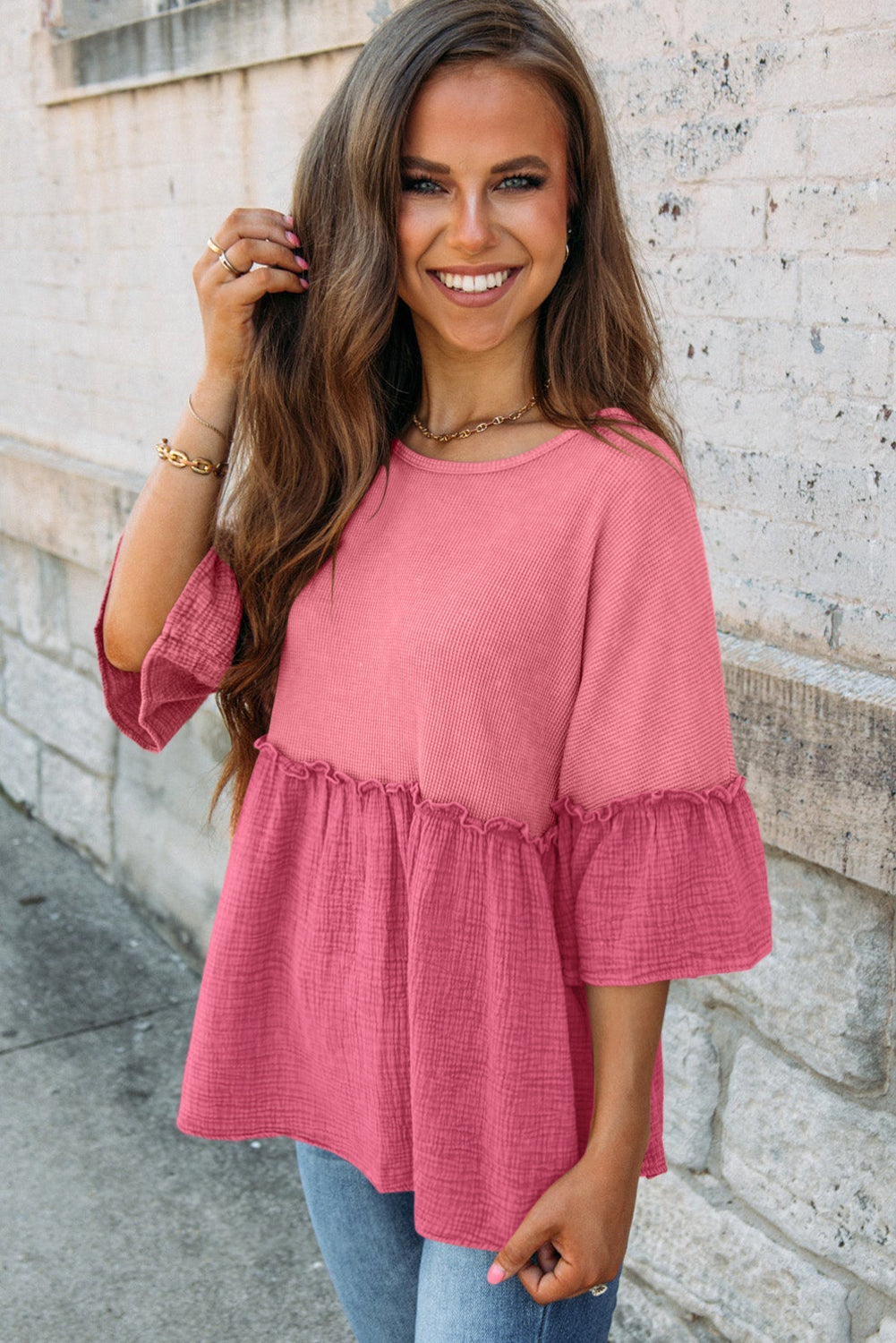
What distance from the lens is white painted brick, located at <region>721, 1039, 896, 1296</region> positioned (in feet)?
6.93

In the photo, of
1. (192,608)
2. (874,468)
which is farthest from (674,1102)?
(192,608)

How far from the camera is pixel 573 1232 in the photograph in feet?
4.57

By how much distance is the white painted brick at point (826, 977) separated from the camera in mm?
2092

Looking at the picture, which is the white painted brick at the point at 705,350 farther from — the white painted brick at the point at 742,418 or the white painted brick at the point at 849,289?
the white painted brick at the point at 849,289

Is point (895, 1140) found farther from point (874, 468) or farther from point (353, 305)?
point (353, 305)

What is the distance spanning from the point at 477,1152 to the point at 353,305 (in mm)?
963

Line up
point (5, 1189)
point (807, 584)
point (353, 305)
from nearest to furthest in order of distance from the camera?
point (353, 305)
point (807, 584)
point (5, 1189)

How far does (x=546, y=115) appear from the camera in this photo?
1.48 m

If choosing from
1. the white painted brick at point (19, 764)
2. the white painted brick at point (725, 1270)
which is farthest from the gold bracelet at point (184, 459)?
→ the white painted brick at point (19, 764)

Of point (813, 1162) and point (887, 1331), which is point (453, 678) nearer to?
point (813, 1162)

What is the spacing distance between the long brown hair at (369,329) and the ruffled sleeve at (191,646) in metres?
0.02

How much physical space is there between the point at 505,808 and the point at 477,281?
0.58m

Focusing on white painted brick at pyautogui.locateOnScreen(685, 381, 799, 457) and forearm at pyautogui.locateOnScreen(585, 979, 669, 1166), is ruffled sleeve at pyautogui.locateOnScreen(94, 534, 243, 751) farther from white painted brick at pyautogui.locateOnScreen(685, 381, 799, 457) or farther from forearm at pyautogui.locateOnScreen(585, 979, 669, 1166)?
white painted brick at pyautogui.locateOnScreen(685, 381, 799, 457)

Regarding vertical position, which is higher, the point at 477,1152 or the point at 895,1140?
the point at 477,1152
